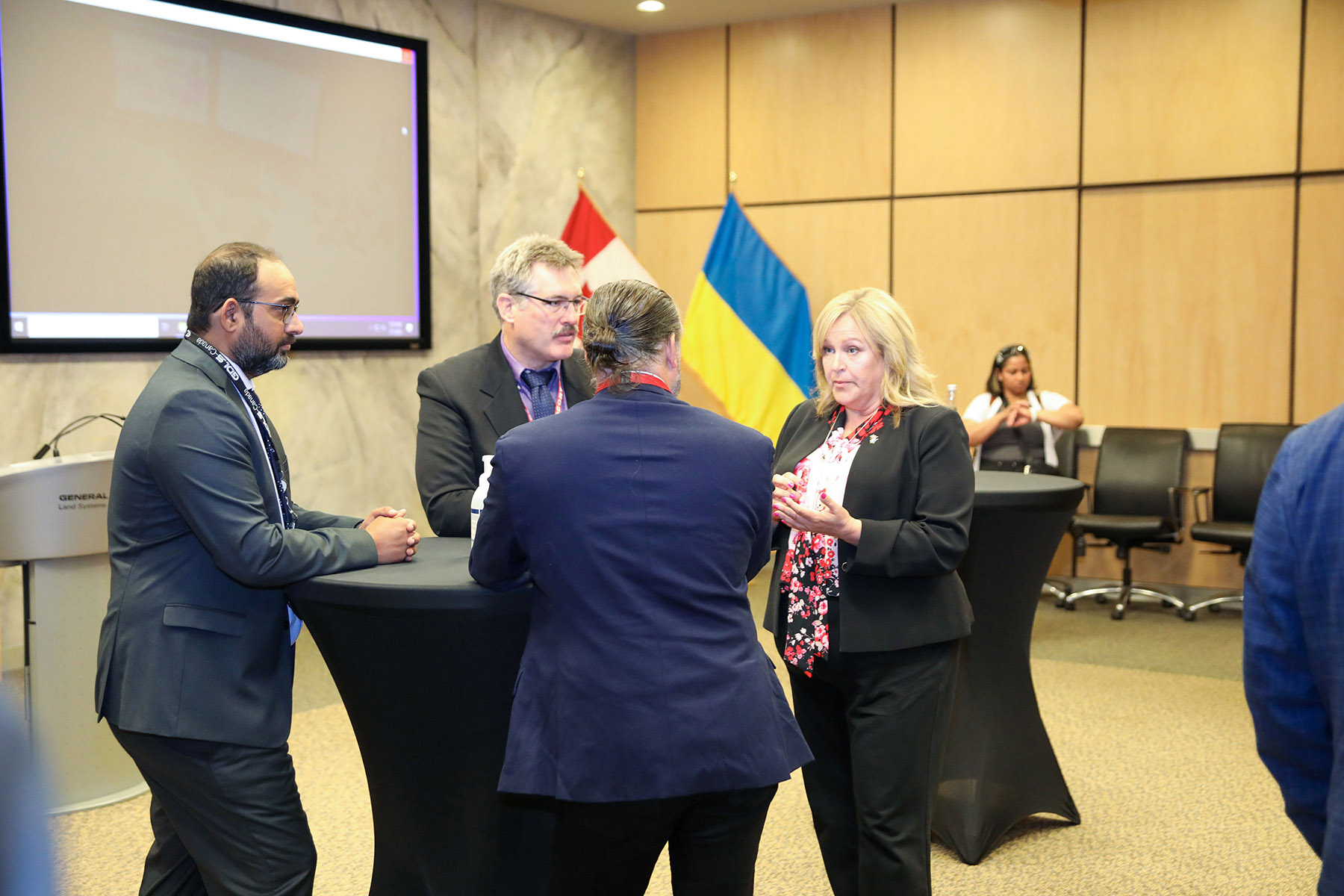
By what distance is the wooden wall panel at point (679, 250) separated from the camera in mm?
8414

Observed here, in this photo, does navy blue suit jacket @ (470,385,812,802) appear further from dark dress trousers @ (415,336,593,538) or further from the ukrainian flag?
the ukrainian flag

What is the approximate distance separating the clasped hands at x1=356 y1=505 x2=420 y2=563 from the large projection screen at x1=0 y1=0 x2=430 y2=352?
3621 millimetres

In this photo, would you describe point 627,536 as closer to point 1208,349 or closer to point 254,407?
point 254,407

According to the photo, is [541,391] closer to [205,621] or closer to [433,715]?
[433,715]

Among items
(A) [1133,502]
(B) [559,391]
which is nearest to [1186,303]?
(A) [1133,502]

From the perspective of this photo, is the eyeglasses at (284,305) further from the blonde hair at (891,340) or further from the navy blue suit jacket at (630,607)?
the blonde hair at (891,340)

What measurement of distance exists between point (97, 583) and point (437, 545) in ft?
6.15

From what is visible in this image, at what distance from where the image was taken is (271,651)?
2.25m

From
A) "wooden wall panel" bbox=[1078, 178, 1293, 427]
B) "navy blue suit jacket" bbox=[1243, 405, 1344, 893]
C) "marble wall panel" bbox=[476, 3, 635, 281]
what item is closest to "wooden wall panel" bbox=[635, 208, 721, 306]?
"marble wall panel" bbox=[476, 3, 635, 281]

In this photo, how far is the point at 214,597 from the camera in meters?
2.18

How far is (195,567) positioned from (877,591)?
140 cm

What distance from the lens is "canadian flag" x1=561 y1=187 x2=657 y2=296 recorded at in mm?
7562

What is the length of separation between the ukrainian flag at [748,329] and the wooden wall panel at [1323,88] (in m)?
3.07

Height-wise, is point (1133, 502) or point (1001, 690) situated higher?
point (1133, 502)
